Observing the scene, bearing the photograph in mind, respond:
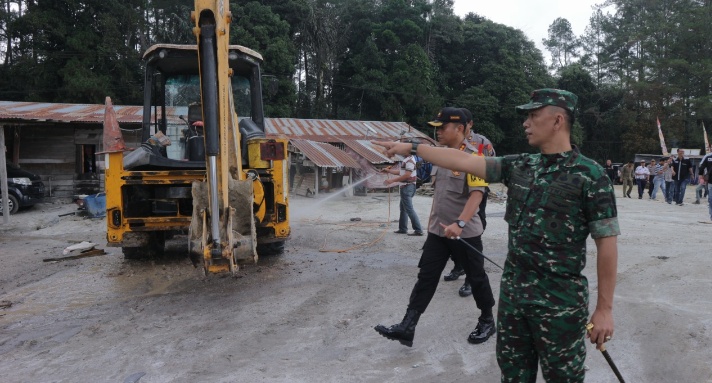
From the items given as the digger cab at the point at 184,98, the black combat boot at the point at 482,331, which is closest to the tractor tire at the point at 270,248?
the digger cab at the point at 184,98

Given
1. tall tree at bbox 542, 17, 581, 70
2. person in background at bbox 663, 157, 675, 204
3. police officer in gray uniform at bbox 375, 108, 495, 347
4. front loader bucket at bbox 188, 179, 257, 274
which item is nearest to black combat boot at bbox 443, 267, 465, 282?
police officer in gray uniform at bbox 375, 108, 495, 347

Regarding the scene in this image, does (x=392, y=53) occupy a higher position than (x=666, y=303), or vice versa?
(x=392, y=53)

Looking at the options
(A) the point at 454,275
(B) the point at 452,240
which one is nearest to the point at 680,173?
(A) the point at 454,275

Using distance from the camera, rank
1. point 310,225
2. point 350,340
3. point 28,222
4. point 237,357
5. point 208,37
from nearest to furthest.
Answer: point 237,357
point 350,340
point 208,37
point 310,225
point 28,222

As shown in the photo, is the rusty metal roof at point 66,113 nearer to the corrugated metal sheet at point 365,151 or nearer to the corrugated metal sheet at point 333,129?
the corrugated metal sheet at point 333,129

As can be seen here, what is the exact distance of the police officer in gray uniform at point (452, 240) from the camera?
366 centimetres

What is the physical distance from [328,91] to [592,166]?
118 feet

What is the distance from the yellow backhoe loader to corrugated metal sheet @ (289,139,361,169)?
1030 cm

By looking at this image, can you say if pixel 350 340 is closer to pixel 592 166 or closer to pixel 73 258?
pixel 592 166

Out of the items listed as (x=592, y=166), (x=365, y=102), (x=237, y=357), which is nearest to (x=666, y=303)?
(x=592, y=166)

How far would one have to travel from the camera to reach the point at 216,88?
4.46 meters

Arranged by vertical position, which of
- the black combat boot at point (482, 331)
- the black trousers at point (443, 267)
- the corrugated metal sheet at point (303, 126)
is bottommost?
the black combat boot at point (482, 331)

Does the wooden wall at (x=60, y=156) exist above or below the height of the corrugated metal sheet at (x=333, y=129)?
below

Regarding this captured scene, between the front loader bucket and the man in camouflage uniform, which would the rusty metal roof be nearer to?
the front loader bucket
